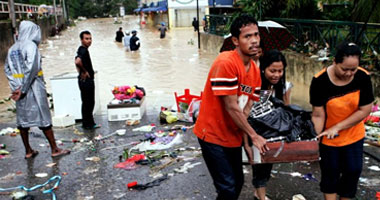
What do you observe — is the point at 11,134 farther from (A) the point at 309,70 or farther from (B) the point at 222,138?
(A) the point at 309,70

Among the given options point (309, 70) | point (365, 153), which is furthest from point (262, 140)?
point (309, 70)

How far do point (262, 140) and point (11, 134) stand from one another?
5.02 meters

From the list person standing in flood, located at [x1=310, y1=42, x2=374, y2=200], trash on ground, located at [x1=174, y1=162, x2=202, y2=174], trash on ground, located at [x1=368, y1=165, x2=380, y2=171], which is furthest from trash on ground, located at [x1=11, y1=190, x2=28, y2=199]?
trash on ground, located at [x1=368, y1=165, x2=380, y2=171]

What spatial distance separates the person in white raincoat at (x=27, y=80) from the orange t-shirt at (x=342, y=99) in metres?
3.42

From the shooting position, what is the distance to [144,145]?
212 inches

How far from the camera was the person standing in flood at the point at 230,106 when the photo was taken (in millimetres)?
2484

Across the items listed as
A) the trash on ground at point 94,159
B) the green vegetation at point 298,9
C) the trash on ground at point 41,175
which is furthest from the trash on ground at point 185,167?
the green vegetation at point 298,9

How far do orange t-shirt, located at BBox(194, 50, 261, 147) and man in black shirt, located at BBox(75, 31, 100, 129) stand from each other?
13.1 ft

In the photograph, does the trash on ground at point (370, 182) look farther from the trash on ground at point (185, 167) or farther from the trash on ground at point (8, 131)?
the trash on ground at point (8, 131)

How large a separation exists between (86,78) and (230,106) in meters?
4.31

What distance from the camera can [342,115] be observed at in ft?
9.49

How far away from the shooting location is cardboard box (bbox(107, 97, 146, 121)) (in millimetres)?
6902

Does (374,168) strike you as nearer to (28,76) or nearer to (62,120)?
(28,76)

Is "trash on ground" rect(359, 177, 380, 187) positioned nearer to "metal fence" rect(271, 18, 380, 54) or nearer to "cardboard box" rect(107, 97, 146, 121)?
"metal fence" rect(271, 18, 380, 54)
